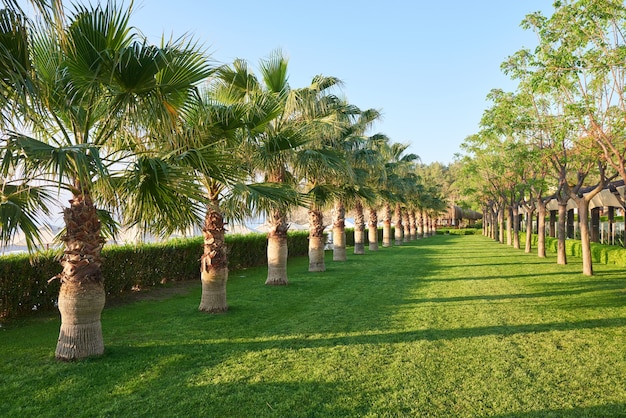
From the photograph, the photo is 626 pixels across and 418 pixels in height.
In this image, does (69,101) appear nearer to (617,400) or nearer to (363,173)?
(617,400)

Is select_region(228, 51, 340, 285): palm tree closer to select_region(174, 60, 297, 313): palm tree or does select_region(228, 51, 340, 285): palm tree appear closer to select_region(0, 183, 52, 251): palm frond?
select_region(174, 60, 297, 313): palm tree

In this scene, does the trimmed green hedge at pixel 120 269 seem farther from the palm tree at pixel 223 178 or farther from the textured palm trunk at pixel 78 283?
the palm tree at pixel 223 178

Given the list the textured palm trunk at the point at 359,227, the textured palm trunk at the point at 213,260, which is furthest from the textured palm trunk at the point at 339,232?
the textured palm trunk at the point at 213,260

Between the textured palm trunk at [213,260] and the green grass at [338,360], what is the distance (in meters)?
0.40

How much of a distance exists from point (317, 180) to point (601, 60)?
893 cm

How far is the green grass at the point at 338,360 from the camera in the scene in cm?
456

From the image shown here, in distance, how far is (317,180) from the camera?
52.3 ft

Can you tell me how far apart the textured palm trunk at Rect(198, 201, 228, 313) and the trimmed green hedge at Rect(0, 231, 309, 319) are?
1.54m

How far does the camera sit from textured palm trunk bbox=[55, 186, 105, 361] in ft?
19.5

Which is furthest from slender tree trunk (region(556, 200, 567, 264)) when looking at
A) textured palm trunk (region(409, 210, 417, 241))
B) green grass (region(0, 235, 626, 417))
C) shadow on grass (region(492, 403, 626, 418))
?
textured palm trunk (region(409, 210, 417, 241))

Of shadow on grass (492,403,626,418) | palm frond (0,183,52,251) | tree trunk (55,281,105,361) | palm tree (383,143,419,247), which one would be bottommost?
shadow on grass (492,403,626,418)

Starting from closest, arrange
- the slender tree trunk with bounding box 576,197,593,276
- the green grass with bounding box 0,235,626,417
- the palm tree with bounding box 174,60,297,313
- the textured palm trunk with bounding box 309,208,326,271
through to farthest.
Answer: the green grass with bounding box 0,235,626,417 → the palm tree with bounding box 174,60,297,313 → the slender tree trunk with bounding box 576,197,593,276 → the textured palm trunk with bounding box 309,208,326,271

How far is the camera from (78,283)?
19.5ft

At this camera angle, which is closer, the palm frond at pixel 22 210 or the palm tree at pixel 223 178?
the palm frond at pixel 22 210
